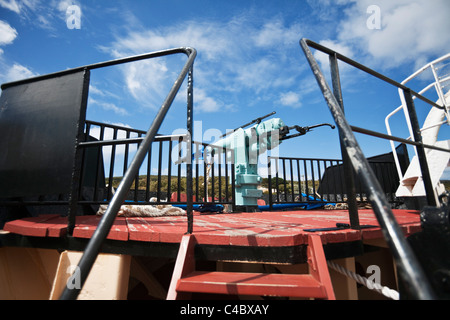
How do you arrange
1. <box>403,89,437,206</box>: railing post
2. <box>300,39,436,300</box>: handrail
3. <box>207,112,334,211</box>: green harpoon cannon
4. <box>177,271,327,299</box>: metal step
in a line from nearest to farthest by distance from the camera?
<box>300,39,436,300</box>: handrail → <box>177,271,327,299</box>: metal step → <box>403,89,437,206</box>: railing post → <box>207,112,334,211</box>: green harpoon cannon

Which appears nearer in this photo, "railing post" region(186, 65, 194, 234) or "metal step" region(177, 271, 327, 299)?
"metal step" region(177, 271, 327, 299)

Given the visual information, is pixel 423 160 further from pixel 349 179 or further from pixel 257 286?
pixel 257 286

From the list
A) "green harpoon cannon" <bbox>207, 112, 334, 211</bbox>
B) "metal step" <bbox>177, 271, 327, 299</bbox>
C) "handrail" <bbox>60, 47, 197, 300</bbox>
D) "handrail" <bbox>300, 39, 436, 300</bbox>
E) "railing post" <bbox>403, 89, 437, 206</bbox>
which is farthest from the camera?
"green harpoon cannon" <bbox>207, 112, 334, 211</bbox>

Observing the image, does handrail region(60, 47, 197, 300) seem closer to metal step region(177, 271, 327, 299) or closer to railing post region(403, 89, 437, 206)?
metal step region(177, 271, 327, 299)

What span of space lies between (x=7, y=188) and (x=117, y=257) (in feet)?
4.36

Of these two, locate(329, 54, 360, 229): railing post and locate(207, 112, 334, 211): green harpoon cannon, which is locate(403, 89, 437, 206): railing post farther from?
locate(207, 112, 334, 211): green harpoon cannon

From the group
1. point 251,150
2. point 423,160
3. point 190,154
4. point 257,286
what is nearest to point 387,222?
point 257,286

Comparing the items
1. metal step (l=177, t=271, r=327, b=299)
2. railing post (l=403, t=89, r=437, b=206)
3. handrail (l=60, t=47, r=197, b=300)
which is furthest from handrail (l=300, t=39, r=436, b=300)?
railing post (l=403, t=89, r=437, b=206)

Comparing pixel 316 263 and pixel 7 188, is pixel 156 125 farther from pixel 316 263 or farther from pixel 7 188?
pixel 7 188

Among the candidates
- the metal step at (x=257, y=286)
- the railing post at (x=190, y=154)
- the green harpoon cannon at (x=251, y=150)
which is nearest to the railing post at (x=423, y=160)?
the metal step at (x=257, y=286)

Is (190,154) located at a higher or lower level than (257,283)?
higher

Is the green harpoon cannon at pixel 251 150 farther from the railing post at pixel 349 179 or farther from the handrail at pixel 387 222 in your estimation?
the handrail at pixel 387 222

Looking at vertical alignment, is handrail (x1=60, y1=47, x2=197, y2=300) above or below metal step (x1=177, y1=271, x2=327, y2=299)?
above
